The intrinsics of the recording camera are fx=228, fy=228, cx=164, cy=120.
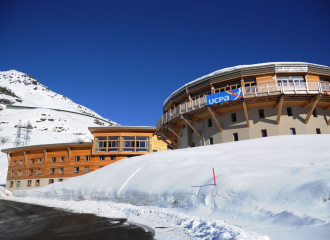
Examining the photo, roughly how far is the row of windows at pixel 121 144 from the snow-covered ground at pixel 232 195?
1951 cm

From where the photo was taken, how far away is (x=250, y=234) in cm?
494

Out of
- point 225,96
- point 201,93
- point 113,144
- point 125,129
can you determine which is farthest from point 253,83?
point 113,144

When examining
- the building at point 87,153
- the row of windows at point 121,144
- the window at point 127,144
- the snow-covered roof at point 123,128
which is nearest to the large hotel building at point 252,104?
the snow-covered roof at point 123,128

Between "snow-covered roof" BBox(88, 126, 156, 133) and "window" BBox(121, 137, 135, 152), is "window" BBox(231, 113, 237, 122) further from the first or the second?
"window" BBox(121, 137, 135, 152)

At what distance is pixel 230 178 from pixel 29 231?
7.59m

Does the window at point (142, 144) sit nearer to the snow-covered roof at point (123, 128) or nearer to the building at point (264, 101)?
the snow-covered roof at point (123, 128)

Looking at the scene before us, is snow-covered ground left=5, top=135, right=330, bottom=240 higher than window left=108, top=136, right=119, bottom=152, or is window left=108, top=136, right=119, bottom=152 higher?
window left=108, top=136, right=119, bottom=152

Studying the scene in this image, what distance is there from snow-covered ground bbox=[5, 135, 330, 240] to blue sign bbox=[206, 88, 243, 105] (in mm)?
7991

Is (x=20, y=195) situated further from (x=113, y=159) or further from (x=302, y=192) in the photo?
(x=302, y=192)

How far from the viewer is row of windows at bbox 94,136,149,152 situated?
120 ft

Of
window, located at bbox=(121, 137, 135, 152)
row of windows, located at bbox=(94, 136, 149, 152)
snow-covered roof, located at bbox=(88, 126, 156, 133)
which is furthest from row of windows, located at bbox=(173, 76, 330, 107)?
window, located at bbox=(121, 137, 135, 152)

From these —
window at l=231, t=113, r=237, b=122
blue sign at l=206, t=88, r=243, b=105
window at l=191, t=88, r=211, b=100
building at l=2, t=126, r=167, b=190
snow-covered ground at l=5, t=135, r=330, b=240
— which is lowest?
snow-covered ground at l=5, t=135, r=330, b=240

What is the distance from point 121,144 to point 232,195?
97.8 feet

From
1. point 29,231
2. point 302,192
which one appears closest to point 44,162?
point 29,231
